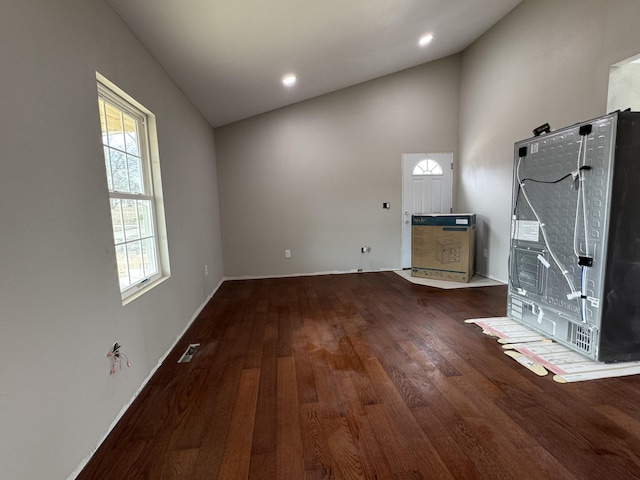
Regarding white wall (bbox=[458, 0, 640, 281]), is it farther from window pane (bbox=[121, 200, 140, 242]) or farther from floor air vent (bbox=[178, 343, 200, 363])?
window pane (bbox=[121, 200, 140, 242])

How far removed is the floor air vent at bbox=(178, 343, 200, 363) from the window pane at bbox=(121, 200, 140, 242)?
0.97 m

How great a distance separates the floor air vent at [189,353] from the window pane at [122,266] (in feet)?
2.37

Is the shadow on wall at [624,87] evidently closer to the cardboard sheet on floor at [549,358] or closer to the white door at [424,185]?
the cardboard sheet on floor at [549,358]

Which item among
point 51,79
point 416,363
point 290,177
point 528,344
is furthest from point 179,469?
point 290,177

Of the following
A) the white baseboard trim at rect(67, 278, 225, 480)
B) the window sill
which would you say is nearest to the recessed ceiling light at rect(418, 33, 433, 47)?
the window sill

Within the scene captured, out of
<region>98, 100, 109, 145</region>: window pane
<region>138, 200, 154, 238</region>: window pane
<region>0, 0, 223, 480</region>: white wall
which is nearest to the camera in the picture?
<region>0, 0, 223, 480</region>: white wall

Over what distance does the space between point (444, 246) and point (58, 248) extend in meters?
4.19

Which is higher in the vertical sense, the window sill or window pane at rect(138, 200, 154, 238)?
window pane at rect(138, 200, 154, 238)

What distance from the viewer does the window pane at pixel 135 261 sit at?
79.7 inches

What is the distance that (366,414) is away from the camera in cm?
162

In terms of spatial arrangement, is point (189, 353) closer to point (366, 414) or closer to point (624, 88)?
point (366, 414)

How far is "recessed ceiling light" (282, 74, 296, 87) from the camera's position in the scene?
340cm

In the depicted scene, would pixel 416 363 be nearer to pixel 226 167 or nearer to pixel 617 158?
pixel 617 158

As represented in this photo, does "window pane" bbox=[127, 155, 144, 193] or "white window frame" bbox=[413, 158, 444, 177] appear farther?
"white window frame" bbox=[413, 158, 444, 177]
